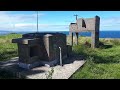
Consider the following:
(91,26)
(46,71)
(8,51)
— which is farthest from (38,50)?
(91,26)

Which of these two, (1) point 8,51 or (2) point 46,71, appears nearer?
(2) point 46,71

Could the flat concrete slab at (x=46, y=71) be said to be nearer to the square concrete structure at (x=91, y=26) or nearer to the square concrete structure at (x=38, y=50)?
the square concrete structure at (x=38, y=50)

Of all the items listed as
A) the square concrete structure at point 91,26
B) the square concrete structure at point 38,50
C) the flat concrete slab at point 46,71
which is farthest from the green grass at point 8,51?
the square concrete structure at point 91,26

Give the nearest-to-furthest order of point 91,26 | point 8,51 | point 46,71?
point 46,71
point 8,51
point 91,26

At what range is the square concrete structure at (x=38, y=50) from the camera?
1149 cm

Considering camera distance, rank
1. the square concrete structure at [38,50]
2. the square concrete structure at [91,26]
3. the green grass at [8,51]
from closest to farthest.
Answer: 1. the square concrete structure at [38,50]
2. the green grass at [8,51]
3. the square concrete structure at [91,26]

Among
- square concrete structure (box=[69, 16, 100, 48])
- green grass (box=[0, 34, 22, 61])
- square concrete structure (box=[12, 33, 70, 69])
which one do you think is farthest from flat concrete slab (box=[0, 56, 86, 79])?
square concrete structure (box=[69, 16, 100, 48])

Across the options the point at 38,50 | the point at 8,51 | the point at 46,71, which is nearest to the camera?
the point at 46,71

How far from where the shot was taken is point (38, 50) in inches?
491

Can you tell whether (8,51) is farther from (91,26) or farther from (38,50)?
(91,26)

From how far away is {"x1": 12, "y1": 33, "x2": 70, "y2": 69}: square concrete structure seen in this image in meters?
11.5

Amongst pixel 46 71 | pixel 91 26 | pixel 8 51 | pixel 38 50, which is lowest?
pixel 46 71
